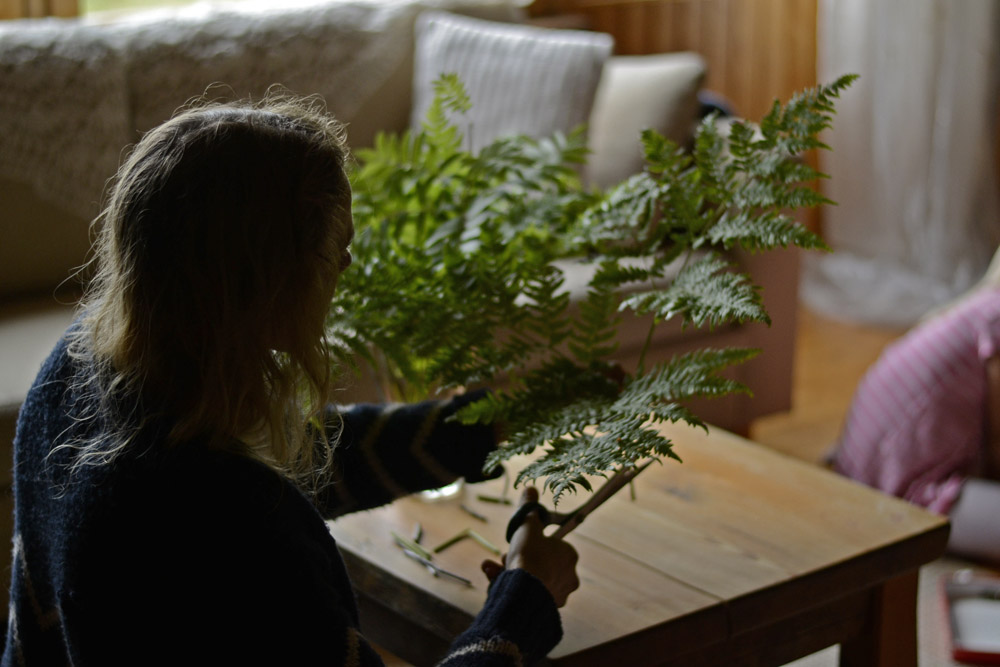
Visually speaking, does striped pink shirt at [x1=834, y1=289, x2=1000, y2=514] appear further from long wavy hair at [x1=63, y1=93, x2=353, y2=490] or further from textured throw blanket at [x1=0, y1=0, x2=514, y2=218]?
long wavy hair at [x1=63, y1=93, x2=353, y2=490]

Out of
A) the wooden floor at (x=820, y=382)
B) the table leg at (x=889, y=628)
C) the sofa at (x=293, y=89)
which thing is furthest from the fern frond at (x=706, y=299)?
the wooden floor at (x=820, y=382)

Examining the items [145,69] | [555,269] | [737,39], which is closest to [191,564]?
[555,269]

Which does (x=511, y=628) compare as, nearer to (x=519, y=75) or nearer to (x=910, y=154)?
(x=519, y=75)

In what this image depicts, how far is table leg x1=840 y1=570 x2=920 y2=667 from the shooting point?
1199mm

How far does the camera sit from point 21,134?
2.17 metres

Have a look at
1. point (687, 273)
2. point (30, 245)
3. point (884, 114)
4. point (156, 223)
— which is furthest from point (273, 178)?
point (884, 114)

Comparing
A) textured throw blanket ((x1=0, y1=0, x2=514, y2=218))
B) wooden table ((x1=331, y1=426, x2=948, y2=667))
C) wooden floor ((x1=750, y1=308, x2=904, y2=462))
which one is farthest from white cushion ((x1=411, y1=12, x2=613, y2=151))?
wooden table ((x1=331, y1=426, x2=948, y2=667))

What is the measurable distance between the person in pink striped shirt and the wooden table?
77 centimetres

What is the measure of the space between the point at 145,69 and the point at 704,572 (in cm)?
172

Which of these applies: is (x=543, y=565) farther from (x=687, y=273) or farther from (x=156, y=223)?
(x=156, y=223)

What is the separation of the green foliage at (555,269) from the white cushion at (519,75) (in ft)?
3.35

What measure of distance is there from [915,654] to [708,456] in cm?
33

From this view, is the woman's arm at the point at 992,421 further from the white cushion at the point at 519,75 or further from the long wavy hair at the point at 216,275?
the long wavy hair at the point at 216,275

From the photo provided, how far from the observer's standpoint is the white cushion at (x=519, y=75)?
238 centimetres
